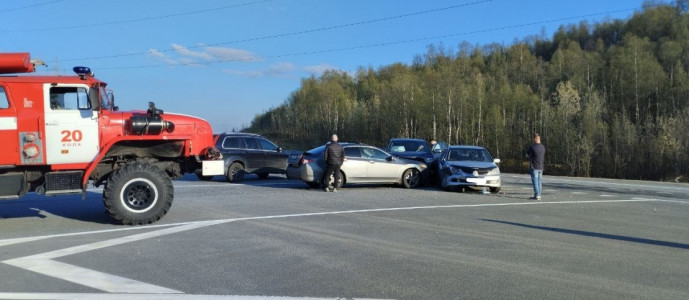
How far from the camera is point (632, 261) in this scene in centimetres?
683

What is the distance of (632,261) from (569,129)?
4167 centimetres

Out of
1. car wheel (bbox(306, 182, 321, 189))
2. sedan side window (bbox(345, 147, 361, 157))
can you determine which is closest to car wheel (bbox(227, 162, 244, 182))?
car wheel (bbox(306, 182, 321, 189))

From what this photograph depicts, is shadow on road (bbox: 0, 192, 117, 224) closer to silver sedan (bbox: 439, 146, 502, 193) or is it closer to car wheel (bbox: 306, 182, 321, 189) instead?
car wheel (bbox: 306, 182, 321, 189)

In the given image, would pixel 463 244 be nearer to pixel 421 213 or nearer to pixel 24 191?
pixel 421 213

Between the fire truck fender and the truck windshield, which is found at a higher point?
the truck windshield

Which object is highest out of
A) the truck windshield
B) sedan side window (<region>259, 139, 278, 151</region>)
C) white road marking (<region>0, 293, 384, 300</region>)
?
the truck windshield

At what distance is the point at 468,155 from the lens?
54.2ft

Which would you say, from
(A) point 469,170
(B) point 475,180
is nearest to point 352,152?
(A) point 469,170

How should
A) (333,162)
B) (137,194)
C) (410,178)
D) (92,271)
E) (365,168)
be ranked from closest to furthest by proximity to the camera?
(92,271) < (137,194) < (333,162) < (365,168) < (410,178)

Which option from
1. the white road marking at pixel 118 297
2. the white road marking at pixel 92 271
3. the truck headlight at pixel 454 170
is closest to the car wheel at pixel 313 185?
the truck headlight at pixel 454 170

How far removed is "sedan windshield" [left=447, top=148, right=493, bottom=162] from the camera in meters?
16.4

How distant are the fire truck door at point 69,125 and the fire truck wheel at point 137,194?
67 cm

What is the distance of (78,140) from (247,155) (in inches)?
377

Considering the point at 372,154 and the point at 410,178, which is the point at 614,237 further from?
the point at 372,154
